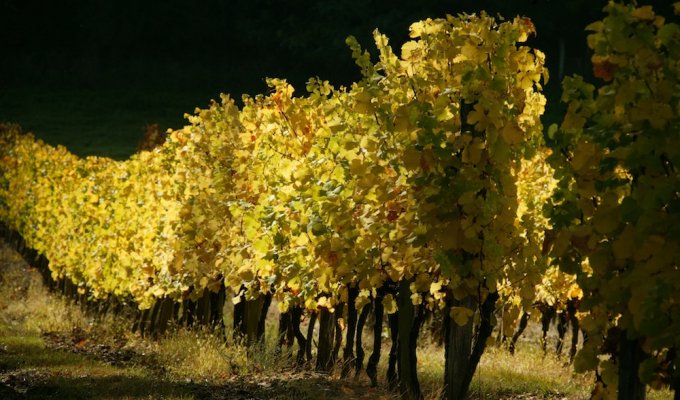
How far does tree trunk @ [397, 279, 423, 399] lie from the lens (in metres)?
8.20

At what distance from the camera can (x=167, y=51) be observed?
56406 millimetres

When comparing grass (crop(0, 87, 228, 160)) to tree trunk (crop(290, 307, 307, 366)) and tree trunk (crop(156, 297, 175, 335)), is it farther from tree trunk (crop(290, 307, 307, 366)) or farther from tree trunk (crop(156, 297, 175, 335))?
tree trunk (crop(290, 307, 307, 366))

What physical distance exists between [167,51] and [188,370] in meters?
46.9

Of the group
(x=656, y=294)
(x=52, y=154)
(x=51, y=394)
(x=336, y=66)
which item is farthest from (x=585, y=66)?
(x=656, y=294)

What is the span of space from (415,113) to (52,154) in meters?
17.7

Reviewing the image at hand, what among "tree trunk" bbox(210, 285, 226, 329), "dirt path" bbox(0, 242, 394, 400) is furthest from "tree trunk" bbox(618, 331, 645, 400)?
"tree trunk" bbox(210, 285, 226, 329)

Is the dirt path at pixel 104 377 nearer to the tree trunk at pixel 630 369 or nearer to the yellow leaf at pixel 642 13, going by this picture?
the tree trunk at pixel 630 369

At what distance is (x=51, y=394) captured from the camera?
30.9 ft

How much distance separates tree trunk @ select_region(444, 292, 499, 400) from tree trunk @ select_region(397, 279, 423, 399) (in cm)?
73

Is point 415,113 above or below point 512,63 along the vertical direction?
below

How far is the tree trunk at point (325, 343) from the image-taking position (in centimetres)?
1091

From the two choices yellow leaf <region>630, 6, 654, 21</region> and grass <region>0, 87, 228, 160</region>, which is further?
grass <region>0, 87, 228, 160</region>

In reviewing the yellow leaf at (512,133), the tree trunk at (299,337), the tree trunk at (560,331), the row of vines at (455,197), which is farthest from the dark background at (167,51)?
the yellow leaf at (512,133)

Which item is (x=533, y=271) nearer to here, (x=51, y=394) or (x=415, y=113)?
(x=415, y=113)
